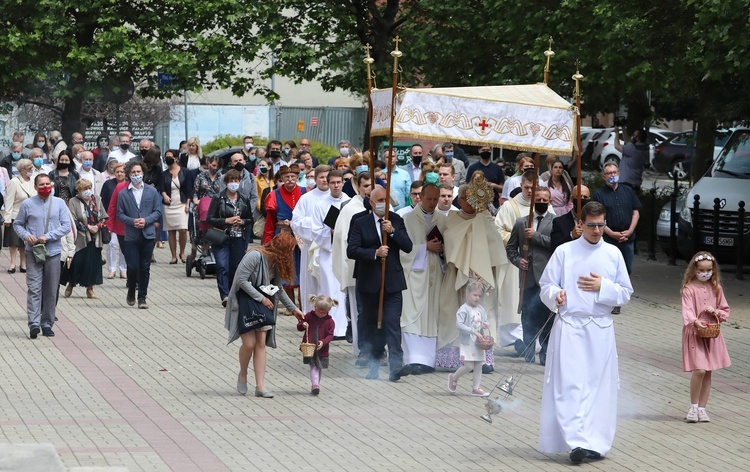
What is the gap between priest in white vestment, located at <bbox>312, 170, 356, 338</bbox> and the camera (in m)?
14.6

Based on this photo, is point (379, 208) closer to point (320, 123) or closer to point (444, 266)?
point (444, 266)

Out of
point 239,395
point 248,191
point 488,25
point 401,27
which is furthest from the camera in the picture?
point 401,27

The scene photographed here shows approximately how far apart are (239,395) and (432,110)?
2.90 meters

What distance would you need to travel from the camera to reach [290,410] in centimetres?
1105

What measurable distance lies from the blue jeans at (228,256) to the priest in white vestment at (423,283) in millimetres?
4264

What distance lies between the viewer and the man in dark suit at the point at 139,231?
670 inches

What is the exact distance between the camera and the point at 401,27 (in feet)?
99.3

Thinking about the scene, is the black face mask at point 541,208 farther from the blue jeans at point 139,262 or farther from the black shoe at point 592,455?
the blue jeans at point 139,262

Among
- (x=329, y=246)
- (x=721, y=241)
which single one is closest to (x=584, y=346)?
(x=329, y=246)

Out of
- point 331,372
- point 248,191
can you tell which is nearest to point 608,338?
point 331,372

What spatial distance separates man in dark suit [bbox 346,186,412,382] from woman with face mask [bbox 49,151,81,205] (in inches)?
291

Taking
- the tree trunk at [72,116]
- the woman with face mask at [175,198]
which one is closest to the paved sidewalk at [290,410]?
the woman with face mask at [175,198]

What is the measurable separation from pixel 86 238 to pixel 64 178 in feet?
7.54

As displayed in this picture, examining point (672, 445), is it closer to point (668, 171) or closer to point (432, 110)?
point (432, 110)
